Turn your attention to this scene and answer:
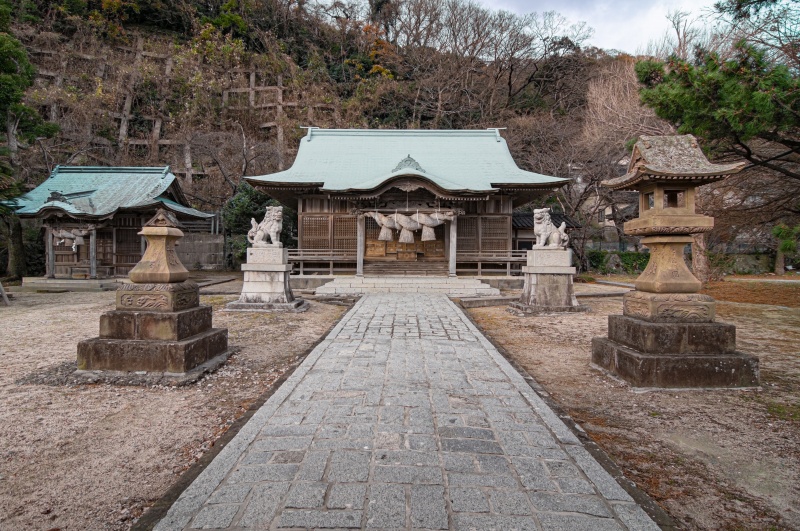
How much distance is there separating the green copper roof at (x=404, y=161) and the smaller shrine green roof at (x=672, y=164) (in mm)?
10037

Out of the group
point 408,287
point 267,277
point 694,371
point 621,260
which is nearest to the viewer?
point 694,371

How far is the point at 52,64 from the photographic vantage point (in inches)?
1016

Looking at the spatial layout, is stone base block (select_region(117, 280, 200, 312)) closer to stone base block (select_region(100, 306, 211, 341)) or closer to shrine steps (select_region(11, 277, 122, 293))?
stone base block (select_region(100, 306, 211, 341))

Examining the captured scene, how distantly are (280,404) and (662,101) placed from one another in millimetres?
6808

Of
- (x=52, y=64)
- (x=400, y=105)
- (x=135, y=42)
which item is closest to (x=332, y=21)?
(x=400, y=105)

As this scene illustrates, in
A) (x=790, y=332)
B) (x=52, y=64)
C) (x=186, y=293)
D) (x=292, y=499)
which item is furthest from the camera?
(x=52, y=64)

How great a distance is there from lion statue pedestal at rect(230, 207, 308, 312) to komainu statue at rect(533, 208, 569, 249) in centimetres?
618

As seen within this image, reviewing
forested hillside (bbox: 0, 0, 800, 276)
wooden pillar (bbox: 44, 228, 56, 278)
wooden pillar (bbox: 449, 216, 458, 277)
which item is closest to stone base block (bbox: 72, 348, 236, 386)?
wooden pillar (bbox: 449, 216, 458, 277)

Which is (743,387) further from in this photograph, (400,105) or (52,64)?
(52,64)

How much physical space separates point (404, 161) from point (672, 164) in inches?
502

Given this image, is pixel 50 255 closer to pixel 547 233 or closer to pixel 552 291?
pixel 547 233

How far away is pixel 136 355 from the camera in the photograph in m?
4.25

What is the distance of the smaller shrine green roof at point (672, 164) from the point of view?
4391 millimetres

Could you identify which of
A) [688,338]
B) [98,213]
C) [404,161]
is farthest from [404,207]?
[688,338]
